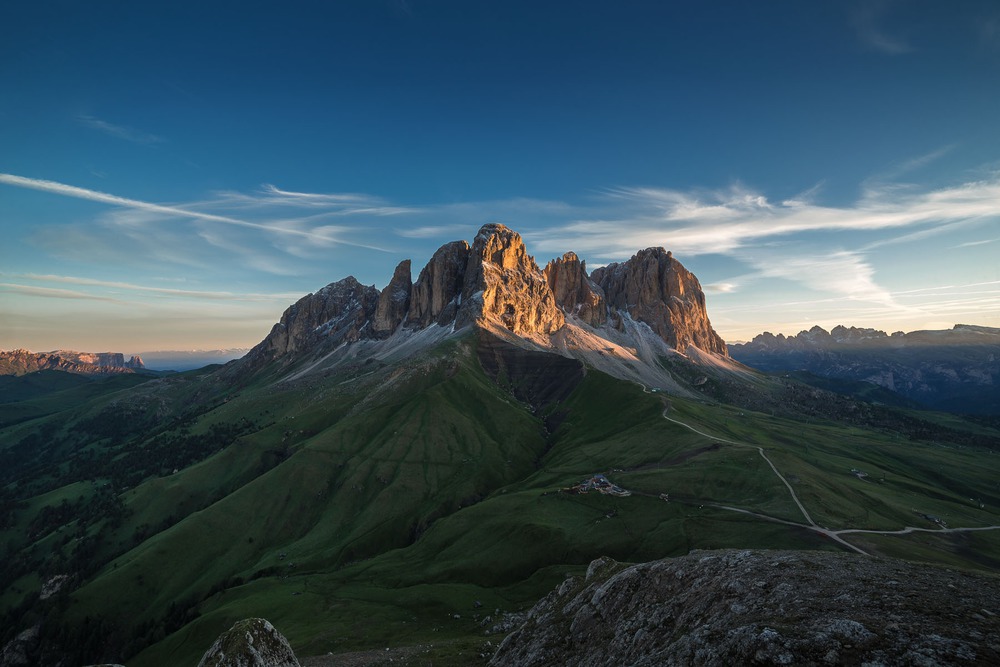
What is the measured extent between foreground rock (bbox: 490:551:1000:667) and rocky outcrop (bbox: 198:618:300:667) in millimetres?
21843

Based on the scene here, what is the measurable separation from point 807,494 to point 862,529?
60.1ft

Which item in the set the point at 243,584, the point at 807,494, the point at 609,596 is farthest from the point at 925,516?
the point at 243,584

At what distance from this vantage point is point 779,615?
77.8ft

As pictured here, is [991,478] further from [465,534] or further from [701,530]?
[465,534]

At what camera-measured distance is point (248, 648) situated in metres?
33.8

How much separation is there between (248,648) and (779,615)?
3643 cm

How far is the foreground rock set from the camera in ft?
60.1

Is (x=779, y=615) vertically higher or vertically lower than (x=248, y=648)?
higher

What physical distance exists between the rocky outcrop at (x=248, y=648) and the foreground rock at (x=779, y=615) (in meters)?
21.8

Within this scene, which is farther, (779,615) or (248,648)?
(248,648)

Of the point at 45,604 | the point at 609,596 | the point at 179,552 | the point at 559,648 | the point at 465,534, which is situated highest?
the point at 609,596

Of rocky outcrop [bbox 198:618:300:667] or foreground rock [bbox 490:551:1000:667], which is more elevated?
foreground rock [bbox 490:551:1000:667]

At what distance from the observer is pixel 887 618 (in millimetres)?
20484

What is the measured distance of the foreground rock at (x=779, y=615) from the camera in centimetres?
1833
